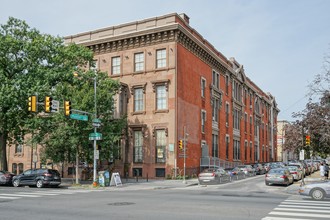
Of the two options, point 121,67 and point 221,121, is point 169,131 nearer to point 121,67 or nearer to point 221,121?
point 121,67

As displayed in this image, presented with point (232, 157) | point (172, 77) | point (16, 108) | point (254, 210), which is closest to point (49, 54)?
point (16, 108)

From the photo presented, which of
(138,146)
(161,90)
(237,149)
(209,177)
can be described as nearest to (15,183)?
(138,146)

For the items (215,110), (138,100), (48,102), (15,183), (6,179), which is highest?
(138,100)

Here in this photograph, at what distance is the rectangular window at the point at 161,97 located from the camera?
128 ft

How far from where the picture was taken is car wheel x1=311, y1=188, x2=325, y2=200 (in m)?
18.6

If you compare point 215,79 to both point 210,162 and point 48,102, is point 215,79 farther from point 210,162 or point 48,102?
point 48,102

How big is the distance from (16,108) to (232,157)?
32.8 meters

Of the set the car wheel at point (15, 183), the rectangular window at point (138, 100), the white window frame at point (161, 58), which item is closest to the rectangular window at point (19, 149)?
the rectangular window at point (138, 100)

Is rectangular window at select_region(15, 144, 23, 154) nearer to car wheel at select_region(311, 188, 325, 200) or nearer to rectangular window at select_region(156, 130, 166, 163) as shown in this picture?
rectangular window at select_region(156, 130, 166, 163)

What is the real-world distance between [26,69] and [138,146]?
13.4 metres

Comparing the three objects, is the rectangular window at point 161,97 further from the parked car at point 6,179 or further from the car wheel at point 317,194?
the car wheel at point 317,194

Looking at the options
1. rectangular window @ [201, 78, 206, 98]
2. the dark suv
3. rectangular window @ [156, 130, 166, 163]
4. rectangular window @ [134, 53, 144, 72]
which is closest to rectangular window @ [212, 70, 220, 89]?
rectangular window @ [201, 78, 206, 98]

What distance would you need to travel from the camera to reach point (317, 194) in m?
18.7

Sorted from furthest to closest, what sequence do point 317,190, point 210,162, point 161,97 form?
point 210,162
point 161,97
point 317,190
